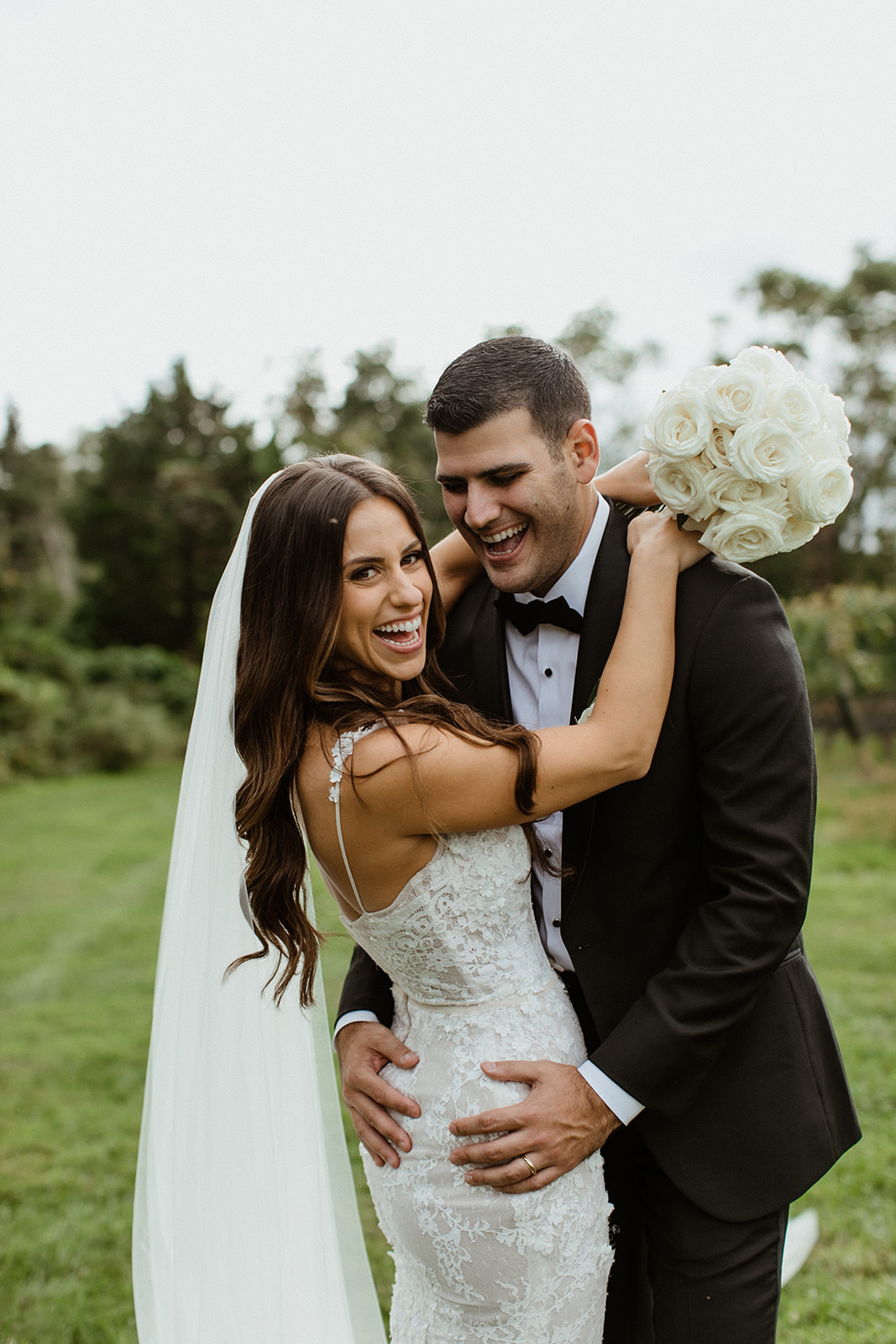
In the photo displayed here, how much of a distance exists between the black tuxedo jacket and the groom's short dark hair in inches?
13.4

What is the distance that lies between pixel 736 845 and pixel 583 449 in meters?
1.05

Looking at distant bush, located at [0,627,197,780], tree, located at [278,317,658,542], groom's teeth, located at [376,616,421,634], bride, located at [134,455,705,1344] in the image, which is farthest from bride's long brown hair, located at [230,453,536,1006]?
distant bush, located at [0,627,197,780]

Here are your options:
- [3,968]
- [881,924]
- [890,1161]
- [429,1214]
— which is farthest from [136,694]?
[429,1214]

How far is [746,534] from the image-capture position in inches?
80.7

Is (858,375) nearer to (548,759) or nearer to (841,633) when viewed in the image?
(841,633)

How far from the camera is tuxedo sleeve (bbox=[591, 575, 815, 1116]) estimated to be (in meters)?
2.16

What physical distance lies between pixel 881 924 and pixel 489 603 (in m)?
6.36

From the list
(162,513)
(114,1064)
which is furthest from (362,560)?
(162,513)

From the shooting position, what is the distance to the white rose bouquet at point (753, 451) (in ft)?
6.49

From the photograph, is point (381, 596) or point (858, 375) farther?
point (858, 375)

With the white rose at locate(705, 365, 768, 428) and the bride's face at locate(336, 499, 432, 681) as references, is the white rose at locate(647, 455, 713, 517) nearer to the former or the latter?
the white rose at locate(705, 365, 768, 428)

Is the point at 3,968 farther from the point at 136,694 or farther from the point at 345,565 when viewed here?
the point at 136,694

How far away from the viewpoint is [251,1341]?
7.99ft

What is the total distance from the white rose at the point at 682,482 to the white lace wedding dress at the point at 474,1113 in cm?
83
